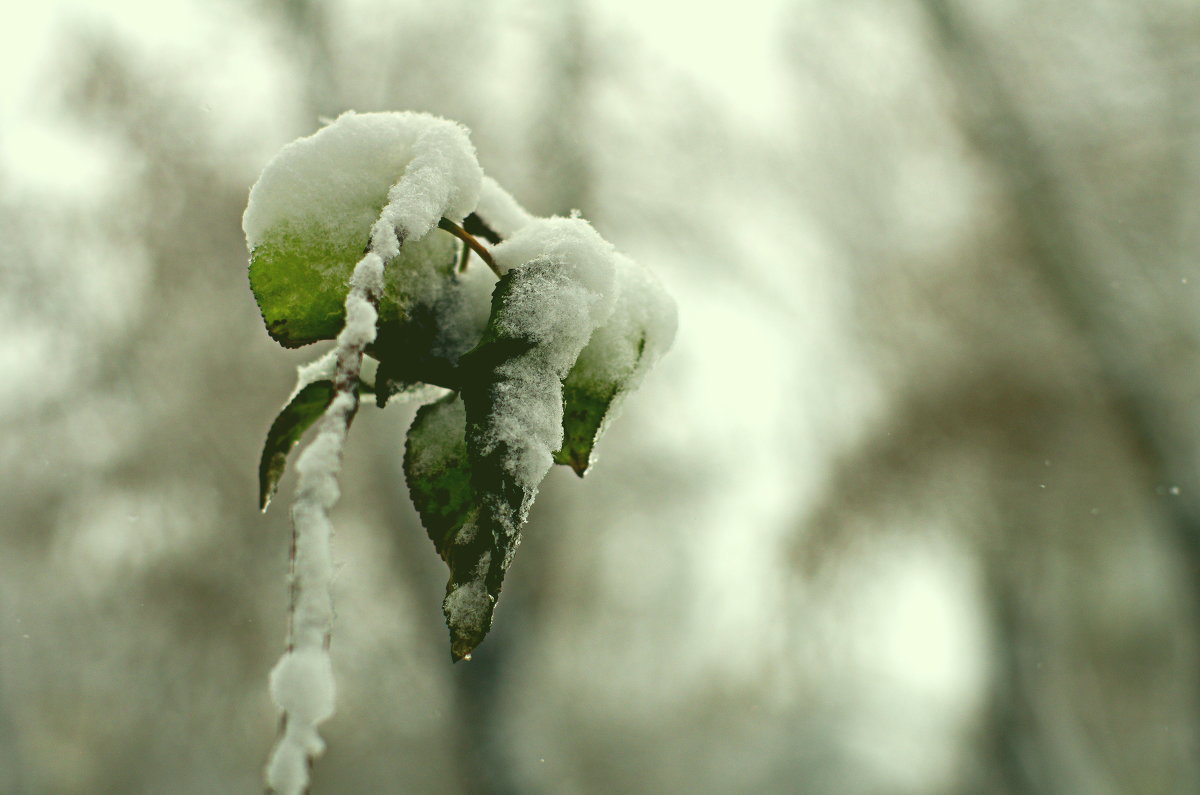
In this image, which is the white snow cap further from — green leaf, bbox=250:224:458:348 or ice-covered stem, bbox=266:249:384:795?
ice-covered stem, bbox=266:249:384:795

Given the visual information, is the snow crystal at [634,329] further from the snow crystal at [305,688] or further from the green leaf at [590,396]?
the snow crystal at [305,688]

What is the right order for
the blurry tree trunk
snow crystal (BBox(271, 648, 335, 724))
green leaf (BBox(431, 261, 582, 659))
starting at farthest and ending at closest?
the blurry tree trunk, green leaf (BBox(431, 261, 582, 659)), snow crystal (BBox(271, 648, 335, 724))

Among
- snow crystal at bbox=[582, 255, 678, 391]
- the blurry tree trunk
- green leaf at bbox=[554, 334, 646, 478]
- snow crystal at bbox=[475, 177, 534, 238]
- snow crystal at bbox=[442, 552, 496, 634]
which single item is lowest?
the blurry tree trunk

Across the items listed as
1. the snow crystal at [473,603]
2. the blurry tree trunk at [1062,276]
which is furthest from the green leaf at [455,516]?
the blurry tree trunk at [1062,276]

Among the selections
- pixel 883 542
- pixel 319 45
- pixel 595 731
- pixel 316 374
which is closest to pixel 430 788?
pixel 595 731

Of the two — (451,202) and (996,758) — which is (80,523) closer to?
(451,202)

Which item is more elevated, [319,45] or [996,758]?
[319,45]

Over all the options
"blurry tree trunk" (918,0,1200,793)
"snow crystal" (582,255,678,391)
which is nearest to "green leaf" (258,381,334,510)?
"snow crystal" (582,255,678,391)
